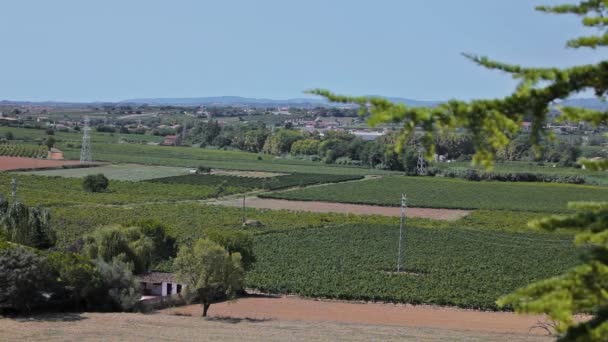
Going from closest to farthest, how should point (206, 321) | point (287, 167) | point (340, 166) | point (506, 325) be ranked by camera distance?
point (206, 321) < point (506, 325) < point (287, 167) < point (340, 166)

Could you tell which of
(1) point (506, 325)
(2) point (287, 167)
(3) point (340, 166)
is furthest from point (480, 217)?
(3) point (340, 166)

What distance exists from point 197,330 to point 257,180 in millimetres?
69500

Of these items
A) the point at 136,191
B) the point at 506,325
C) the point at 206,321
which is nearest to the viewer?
the point at 206,321

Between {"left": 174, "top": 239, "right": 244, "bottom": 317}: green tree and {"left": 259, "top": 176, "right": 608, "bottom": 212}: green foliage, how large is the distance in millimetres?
46805

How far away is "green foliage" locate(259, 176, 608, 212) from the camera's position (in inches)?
3142

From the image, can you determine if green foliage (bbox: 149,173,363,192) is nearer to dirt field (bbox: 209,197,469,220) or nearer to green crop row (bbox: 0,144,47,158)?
dirt field (bbox: 209,197,469,220)

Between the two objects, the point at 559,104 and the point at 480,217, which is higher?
the point at 559,104

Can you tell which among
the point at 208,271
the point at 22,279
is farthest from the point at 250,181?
the point at 22,279

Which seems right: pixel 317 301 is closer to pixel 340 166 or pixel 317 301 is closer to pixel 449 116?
pixel 449 116

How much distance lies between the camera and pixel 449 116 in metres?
6.34

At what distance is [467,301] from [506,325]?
494 cm

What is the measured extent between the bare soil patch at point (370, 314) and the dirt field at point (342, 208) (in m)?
35.1

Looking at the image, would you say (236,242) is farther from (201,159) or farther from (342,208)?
(201,159)

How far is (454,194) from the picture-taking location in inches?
3548
